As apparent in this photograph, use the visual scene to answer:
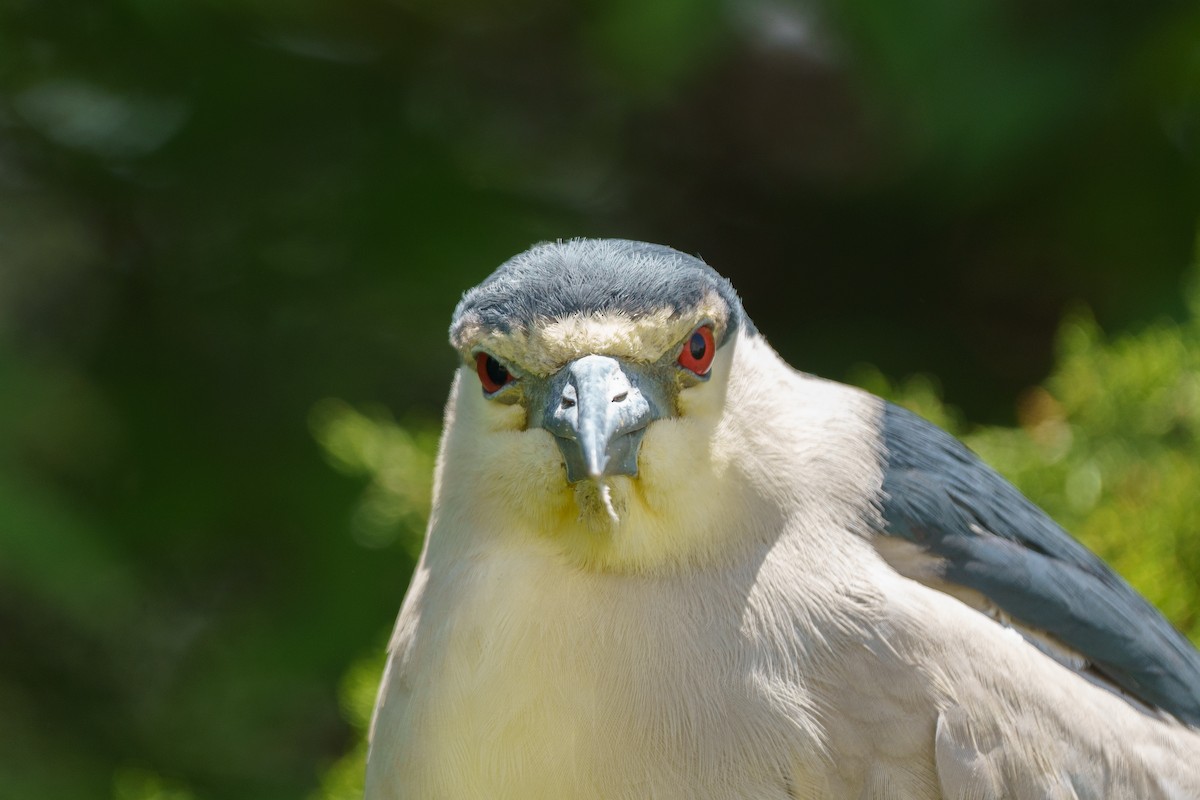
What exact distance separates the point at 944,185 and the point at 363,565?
173cm

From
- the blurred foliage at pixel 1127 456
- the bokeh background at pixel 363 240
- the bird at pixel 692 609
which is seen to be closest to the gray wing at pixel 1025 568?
the bird at pixel 692 609

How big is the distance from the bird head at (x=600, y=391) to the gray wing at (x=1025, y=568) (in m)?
0.31

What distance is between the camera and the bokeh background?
9.74ft

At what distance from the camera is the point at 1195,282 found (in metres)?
2.72

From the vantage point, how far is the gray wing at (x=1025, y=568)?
65.1 inches

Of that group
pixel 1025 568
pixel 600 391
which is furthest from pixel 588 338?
pixel 1025 568

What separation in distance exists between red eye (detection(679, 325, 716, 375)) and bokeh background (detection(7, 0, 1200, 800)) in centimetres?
125

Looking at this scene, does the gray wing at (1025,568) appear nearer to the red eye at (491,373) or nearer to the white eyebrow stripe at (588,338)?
the white eyebrow stripe at (588,338)

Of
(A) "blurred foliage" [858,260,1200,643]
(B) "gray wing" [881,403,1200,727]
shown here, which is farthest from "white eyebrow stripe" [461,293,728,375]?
(A) "blurred foliage" [858,260,1200,643]

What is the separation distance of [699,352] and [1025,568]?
525mm

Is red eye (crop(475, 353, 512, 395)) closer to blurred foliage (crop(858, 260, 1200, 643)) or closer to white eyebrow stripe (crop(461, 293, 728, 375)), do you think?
white eyebrow stripe (crop(461, 293, 728, 375))

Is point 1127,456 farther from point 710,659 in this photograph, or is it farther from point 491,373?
point 491,373

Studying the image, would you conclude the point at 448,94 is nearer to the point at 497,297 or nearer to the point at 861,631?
the point at 497,297

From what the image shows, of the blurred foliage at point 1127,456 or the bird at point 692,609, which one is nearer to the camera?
the bird at point 692,609
